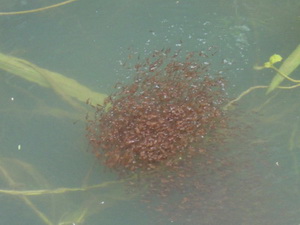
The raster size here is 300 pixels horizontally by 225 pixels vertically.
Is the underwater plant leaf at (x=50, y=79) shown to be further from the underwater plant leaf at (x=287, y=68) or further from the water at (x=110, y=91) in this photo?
the underwater plant leaf at (x=287, y=68)

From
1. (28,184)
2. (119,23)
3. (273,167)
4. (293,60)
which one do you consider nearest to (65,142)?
(28,184)

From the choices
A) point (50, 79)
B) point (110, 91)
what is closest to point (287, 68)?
point (110, 91)

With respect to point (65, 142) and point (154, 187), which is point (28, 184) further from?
point (154, 187)

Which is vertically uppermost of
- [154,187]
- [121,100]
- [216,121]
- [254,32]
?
[254,32]

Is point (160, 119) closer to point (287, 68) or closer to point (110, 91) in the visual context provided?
point (110, 91)

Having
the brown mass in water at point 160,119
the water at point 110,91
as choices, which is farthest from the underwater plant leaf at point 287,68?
the brown mass in water at point 160,119

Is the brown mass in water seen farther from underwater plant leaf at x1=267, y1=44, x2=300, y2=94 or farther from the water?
underwater plant leaf at x1=267, y1=44, x2=300, y2=94

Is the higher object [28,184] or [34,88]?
[34,88]
